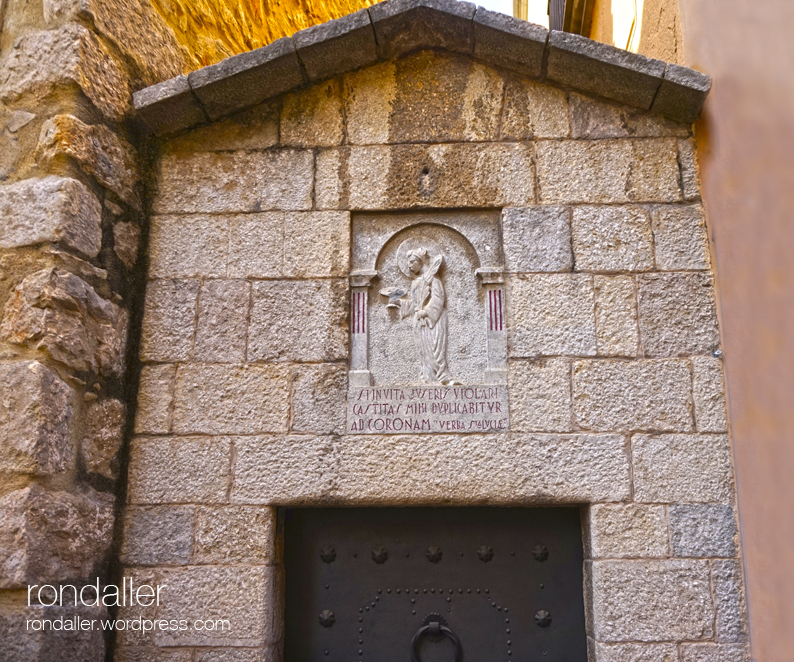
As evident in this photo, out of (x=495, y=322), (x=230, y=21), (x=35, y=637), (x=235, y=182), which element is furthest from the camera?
(x=230, y=21)

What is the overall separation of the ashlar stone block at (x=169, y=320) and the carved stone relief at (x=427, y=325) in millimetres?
774

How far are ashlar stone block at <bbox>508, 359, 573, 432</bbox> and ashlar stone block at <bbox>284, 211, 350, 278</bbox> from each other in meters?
0.95

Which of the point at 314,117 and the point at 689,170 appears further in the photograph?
the point at 314,117

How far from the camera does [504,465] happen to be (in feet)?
9.52

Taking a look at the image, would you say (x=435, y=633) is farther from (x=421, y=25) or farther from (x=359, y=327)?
(x=421, y=25)

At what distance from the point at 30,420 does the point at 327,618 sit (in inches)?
58.6

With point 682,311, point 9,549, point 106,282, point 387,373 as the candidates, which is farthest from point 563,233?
point 9,549

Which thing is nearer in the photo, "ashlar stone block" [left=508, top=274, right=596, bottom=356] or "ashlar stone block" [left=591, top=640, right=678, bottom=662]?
"ashlar stone block" [left=591, top=640, right=678, bottom=662]

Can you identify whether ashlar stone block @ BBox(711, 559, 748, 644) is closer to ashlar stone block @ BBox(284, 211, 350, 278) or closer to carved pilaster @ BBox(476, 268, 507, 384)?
carved pilaster @ BBox(476, 268, 507, 384)

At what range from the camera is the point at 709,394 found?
2.93m

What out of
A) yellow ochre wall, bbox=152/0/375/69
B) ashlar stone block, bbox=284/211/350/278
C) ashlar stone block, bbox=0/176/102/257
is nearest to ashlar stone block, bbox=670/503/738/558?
ashlar stone block, bbox=284/211/350/278

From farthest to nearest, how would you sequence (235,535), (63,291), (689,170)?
(689,170), (235,535), (63,291)

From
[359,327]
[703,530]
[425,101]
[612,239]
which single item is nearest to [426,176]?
[425,101]

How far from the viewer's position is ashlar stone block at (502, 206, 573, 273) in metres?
3.14
